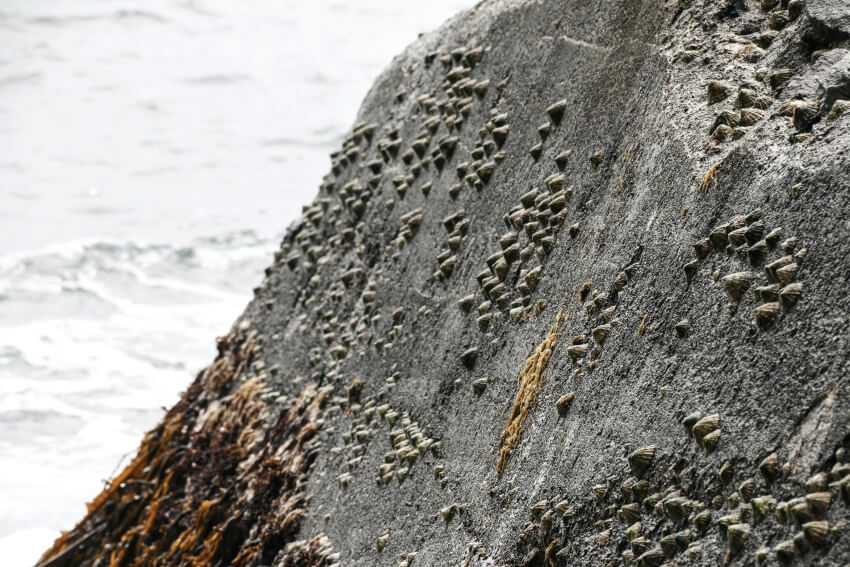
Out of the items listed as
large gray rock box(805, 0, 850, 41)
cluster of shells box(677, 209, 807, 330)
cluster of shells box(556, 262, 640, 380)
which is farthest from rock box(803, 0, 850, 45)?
cluster of shells box(556, 262, 640, 380)

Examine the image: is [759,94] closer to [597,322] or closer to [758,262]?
[758,262]

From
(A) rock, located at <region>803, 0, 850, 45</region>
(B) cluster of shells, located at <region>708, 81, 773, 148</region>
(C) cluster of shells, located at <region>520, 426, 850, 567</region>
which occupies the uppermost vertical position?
(A) rock, located at <region>803, 0, 850, 45</region>

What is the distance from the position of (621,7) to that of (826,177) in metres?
1.23

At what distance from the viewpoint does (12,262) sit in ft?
45.3

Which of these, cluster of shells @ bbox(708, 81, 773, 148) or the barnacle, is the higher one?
cluster of shells @ bbox(708, 81, 773, 148)

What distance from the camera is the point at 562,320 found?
2480 millimetres

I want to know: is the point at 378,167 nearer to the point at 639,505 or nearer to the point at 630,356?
the point at 630,356

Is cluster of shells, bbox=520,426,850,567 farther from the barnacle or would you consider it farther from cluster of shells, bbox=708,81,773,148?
cluster of shells, bbox=708,81,773,148

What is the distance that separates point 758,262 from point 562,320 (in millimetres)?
711

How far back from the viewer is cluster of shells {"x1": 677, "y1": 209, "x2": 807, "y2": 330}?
1.75 metres

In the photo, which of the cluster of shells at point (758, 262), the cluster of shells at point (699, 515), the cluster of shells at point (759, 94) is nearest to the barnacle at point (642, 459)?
the cluster of shells at point (699, 515)

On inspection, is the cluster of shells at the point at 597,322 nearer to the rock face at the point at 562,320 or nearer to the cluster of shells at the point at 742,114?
the rock face at the point at 562,320

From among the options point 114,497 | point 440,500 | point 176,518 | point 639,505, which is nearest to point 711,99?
point 639,505

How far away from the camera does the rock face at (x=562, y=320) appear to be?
1.73 m
